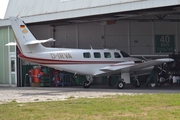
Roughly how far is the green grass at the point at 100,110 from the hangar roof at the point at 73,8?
851 cm

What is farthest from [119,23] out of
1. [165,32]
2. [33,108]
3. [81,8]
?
[33,108]

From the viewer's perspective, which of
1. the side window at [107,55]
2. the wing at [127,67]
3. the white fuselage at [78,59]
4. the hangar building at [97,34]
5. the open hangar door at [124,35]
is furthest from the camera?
the open hangar door at [124,35]

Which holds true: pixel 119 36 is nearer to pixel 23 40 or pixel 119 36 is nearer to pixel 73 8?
pixel 73 8

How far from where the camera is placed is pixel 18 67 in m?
32.6

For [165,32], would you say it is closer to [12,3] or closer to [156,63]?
[156,63]

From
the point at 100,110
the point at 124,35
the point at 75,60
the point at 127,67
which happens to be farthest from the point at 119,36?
the point at 100,110

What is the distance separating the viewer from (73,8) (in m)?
28.8

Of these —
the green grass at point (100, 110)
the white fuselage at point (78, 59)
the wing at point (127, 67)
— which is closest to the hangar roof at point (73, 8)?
the white fuselage at point (78, 59)

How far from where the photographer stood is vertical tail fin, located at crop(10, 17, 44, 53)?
26.9 m

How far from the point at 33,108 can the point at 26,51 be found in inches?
476

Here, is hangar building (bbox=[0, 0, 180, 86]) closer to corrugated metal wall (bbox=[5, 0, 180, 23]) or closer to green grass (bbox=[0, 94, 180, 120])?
corrugated metal wall (bbox=[5, 0, 180, 23])

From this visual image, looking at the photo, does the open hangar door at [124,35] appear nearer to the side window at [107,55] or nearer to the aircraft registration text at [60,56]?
the side window at [107,55]

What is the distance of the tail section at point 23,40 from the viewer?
2683cm

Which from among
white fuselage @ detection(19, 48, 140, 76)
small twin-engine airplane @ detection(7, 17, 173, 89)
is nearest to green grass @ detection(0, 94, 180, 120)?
small twin-engine airplane @ detection(7, 17, 173, 89)
